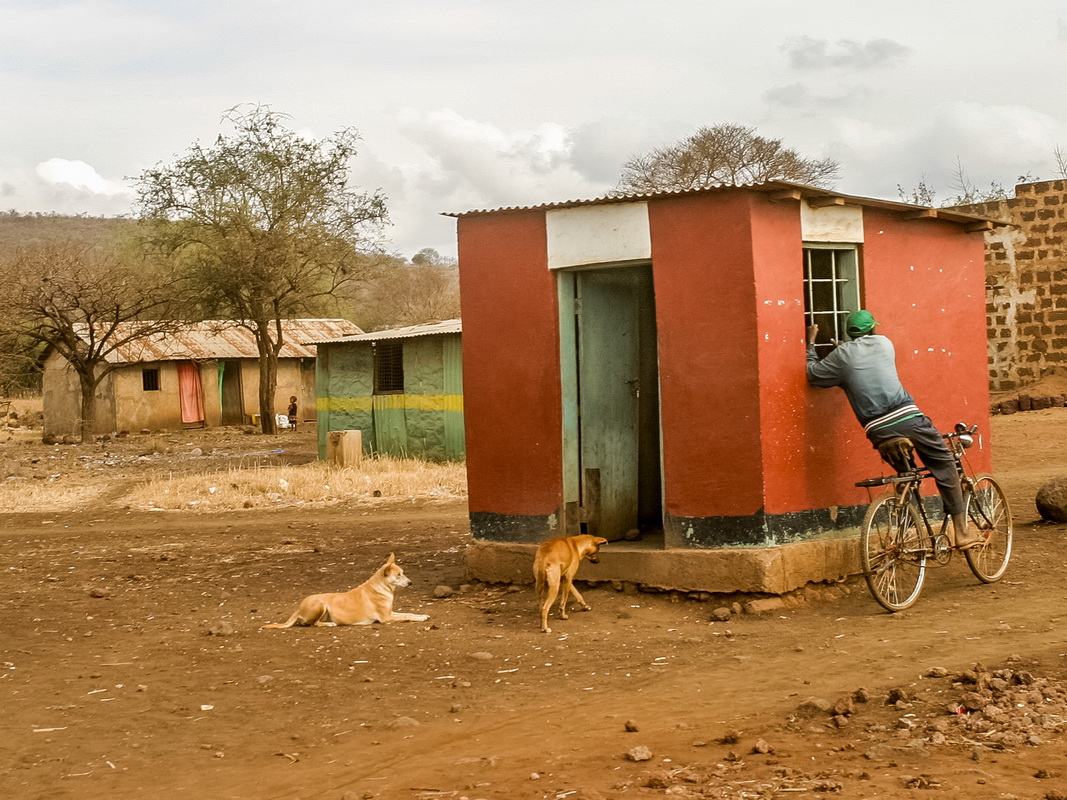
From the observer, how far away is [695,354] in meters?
8.16

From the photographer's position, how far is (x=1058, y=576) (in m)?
8.33

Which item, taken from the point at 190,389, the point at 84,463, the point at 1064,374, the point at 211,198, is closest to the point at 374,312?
the point at 190,389

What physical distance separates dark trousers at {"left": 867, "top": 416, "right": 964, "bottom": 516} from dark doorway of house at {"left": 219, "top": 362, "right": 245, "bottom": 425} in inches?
1150

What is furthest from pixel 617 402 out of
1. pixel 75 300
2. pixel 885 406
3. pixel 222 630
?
pixel 75 300

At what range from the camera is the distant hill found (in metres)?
99.4

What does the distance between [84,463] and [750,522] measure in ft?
58.6

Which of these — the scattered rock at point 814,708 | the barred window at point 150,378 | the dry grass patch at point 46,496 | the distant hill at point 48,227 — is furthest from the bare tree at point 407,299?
the scattered rock at point 814,708

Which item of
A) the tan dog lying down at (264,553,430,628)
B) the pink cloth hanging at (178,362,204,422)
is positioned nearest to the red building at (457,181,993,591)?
the tan dog lying down at (264,553,430,628)

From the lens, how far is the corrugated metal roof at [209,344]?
31781mm

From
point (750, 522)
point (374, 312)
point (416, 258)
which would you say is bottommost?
point (750, 522)

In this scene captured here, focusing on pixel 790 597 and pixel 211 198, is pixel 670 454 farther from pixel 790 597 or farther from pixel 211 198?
pixel 211 198

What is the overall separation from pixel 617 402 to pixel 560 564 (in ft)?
6.96

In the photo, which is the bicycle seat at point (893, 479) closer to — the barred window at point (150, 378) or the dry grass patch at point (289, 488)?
the dry grass patch at point (289, 488)

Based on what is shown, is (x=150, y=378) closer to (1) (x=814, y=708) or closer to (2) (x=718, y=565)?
(2) (x=718, y=565)
